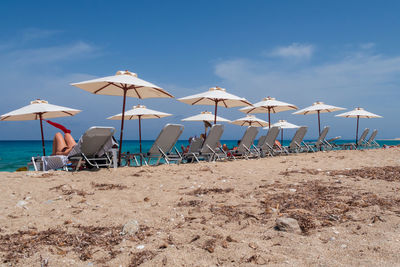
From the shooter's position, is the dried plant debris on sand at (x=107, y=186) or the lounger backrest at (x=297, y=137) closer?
the dried plant debris on sand at (x=107, y=186)

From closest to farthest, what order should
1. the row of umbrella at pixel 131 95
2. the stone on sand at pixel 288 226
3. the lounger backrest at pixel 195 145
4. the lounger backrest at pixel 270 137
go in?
the stone on sand at pixel 288 226 < the row of umbrella at pixel 131 95 < the lounger backrest at pixel 195 145 < the lounger backrest at pixel 270 137

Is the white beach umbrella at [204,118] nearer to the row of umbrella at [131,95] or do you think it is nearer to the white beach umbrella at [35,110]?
the row of umbrella at [131,95]

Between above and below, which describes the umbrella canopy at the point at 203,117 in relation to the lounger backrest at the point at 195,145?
above

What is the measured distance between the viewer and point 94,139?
5969 mm

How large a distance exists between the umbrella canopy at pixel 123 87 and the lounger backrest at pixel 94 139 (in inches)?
16.7

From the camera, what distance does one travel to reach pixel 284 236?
2.15 m

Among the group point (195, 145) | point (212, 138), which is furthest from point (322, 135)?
point (195, 145)

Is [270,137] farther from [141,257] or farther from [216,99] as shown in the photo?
[141,257]

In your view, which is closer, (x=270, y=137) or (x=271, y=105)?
(x=270, y=137)

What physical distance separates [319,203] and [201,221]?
4.31ft

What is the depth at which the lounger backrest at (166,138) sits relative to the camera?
21.5 ft

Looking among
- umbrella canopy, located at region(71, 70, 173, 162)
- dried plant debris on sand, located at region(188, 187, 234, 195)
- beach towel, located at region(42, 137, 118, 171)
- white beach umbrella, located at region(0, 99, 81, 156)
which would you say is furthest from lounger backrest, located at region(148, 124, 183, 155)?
white beach umbrella, located at region(0, 99, 81, 156)

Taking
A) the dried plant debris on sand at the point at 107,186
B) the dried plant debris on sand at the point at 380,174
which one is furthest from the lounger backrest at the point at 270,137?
the dried plant debris on sand at the point at 107,186

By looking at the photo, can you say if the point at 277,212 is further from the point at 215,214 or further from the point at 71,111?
the point at 71,111
